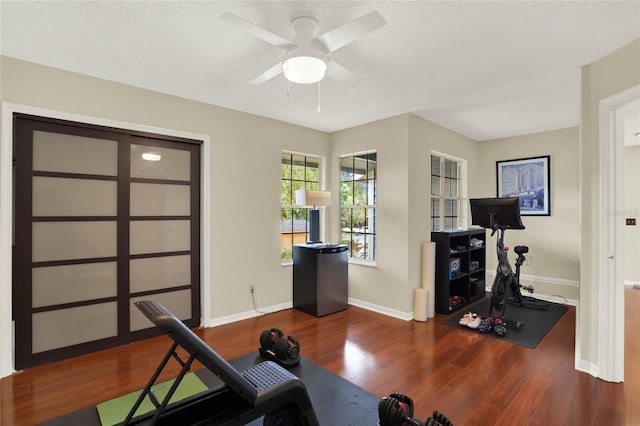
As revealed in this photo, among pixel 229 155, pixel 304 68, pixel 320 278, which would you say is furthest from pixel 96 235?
pixel 304 68

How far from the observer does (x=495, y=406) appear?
225 centimetres

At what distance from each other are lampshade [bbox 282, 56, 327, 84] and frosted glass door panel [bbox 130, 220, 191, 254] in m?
2.36

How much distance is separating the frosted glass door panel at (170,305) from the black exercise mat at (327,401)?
1138 mm

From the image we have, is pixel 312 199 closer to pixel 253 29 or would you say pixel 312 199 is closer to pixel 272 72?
pixel 272 72

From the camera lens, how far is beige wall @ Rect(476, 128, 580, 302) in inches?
186

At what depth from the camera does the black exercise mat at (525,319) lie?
343 cm

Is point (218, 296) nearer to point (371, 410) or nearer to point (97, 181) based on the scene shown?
point (97, 181)

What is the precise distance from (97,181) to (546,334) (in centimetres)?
500

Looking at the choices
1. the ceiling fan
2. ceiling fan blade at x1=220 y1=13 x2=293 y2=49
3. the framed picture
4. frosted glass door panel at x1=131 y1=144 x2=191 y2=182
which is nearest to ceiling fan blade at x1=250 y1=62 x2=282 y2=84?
the ceiling fan

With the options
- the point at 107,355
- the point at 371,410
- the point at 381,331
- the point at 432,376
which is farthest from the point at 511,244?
the point at 107,355

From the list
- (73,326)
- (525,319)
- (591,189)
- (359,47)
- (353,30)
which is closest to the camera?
(353,30)

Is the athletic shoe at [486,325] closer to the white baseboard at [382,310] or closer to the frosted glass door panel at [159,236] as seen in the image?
the white baseboard at [382,310]

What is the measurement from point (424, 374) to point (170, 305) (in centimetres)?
275

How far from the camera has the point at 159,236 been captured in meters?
3.54
